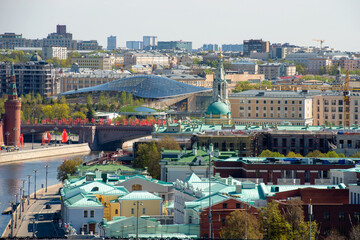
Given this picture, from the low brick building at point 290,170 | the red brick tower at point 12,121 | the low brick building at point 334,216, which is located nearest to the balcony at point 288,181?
the low brick building at point 290,170

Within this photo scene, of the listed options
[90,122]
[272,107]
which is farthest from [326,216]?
[90,122]

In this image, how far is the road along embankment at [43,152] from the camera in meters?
115

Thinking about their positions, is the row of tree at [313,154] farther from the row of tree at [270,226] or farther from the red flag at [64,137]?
the red flag at [64,137]

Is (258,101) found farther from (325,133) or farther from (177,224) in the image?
(177,224)

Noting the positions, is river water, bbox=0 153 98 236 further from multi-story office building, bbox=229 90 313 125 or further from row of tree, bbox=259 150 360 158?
multi-story office building, bbox=229 90 313 125

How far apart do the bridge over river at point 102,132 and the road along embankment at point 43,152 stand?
12.2 feet

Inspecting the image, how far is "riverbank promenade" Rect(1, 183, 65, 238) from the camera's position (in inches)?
2386

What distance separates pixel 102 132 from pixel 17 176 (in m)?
40.4

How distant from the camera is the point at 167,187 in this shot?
67.7 meters

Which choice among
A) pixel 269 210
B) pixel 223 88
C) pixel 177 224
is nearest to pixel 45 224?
pixel 177 224

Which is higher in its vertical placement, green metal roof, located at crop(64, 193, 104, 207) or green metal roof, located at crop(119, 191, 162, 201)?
green metal roof, located at crop(119, 191, 162, 201)

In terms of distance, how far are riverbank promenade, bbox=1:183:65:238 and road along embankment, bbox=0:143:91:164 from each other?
3112 cm

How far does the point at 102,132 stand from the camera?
453 ft

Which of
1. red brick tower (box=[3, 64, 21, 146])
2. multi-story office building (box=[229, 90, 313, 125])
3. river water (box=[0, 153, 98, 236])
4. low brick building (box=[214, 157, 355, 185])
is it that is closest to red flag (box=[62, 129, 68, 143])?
red brick tower (box=[3, 64, 21, 146])
